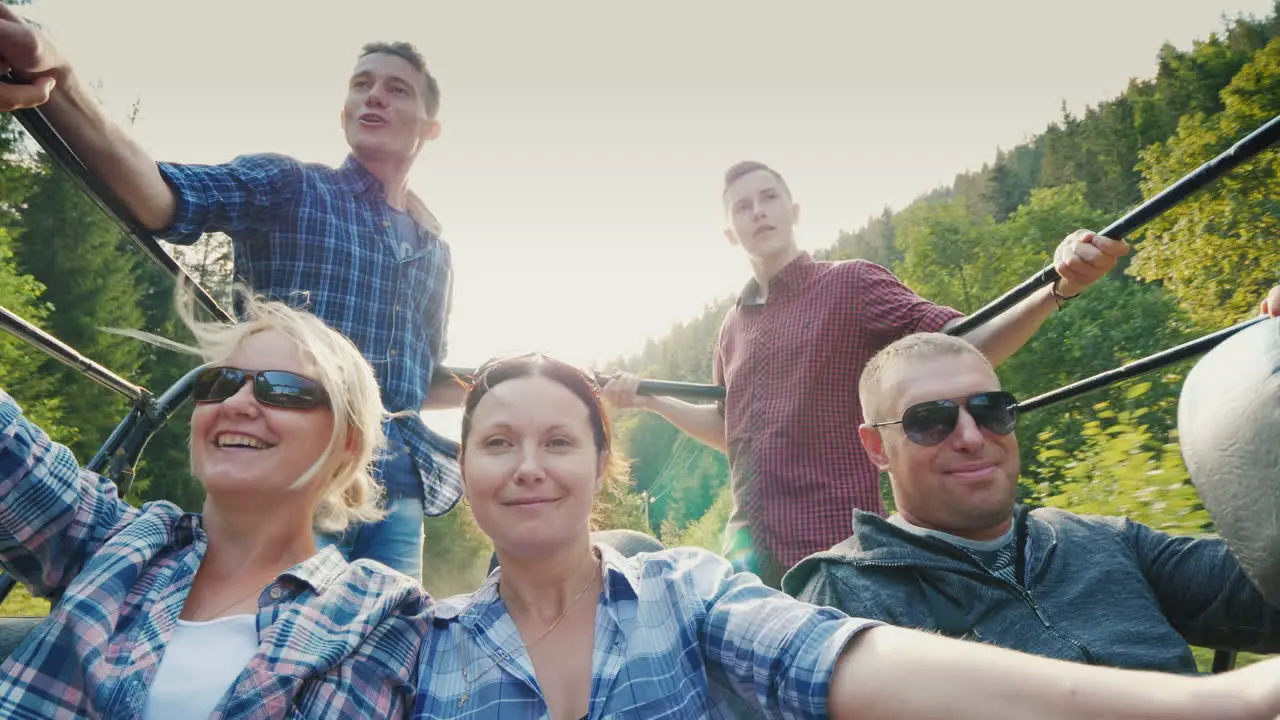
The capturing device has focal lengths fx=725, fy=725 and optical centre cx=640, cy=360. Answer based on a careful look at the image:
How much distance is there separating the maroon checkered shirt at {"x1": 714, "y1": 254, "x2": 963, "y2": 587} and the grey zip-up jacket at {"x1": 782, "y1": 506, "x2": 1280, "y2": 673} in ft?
2.59

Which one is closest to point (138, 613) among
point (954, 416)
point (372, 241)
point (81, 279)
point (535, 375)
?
point (535, 375)

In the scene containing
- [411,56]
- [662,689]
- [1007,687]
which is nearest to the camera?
[1007,687]

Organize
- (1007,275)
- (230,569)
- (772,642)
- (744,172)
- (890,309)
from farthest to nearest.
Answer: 1. (1007,275)
2. (744,172)
3. (890,309)
4. (230,569)
5. (772,642)

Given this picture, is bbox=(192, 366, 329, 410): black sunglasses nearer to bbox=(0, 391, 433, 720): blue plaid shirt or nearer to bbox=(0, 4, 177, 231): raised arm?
bbox=(0, 391, 433, 720): blue plaid shirt

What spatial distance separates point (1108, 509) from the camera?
3.44m

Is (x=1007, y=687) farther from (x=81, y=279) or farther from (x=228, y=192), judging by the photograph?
(x=81, y=279)

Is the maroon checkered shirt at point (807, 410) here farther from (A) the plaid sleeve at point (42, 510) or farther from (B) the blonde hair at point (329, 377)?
(A) the plaid sleeve at point (42, 510)

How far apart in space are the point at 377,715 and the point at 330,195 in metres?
1.51

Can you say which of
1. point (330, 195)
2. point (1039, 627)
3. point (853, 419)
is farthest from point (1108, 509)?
point (330, 195)

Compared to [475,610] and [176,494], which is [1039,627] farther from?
[176,494]

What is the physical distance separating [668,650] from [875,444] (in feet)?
2.36

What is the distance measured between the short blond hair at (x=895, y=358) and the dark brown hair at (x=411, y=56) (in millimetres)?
1716

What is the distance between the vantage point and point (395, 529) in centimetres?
211

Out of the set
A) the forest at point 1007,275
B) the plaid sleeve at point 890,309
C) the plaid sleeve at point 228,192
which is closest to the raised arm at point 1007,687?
the plaid sleeve at point 890,309
